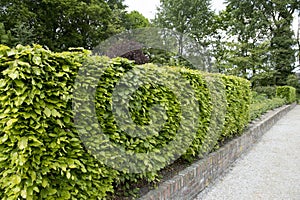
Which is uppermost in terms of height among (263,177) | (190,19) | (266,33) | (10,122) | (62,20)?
(190,19)

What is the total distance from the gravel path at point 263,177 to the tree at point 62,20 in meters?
11.5

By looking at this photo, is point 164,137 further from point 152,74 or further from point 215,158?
point 215,158

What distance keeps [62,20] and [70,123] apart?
13.7 meters

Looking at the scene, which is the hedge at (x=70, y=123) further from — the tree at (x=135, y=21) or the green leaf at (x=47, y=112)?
the tree at (x=135, y=21)

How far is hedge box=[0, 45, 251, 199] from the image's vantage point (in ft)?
4.04

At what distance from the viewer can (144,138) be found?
1950mm

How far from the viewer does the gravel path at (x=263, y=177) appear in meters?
2.54

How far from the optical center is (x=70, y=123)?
1417mm

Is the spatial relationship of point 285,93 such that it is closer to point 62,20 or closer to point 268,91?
point 268,91

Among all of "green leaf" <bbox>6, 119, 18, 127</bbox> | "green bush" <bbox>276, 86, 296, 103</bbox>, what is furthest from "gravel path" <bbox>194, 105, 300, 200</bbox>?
"green bush" <bbox>276, 86, 296, 103</bbox>

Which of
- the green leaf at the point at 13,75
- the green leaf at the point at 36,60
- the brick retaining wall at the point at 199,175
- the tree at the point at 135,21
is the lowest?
the brick retaining wall at the point at 199,175

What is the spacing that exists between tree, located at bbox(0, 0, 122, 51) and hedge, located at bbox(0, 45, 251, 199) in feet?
39.0

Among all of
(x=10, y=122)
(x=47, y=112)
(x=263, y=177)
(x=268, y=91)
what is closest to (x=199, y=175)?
(x=263, y=177)

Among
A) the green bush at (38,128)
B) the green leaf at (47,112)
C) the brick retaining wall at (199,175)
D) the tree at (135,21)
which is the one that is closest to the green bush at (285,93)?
the tree at (135,21)
